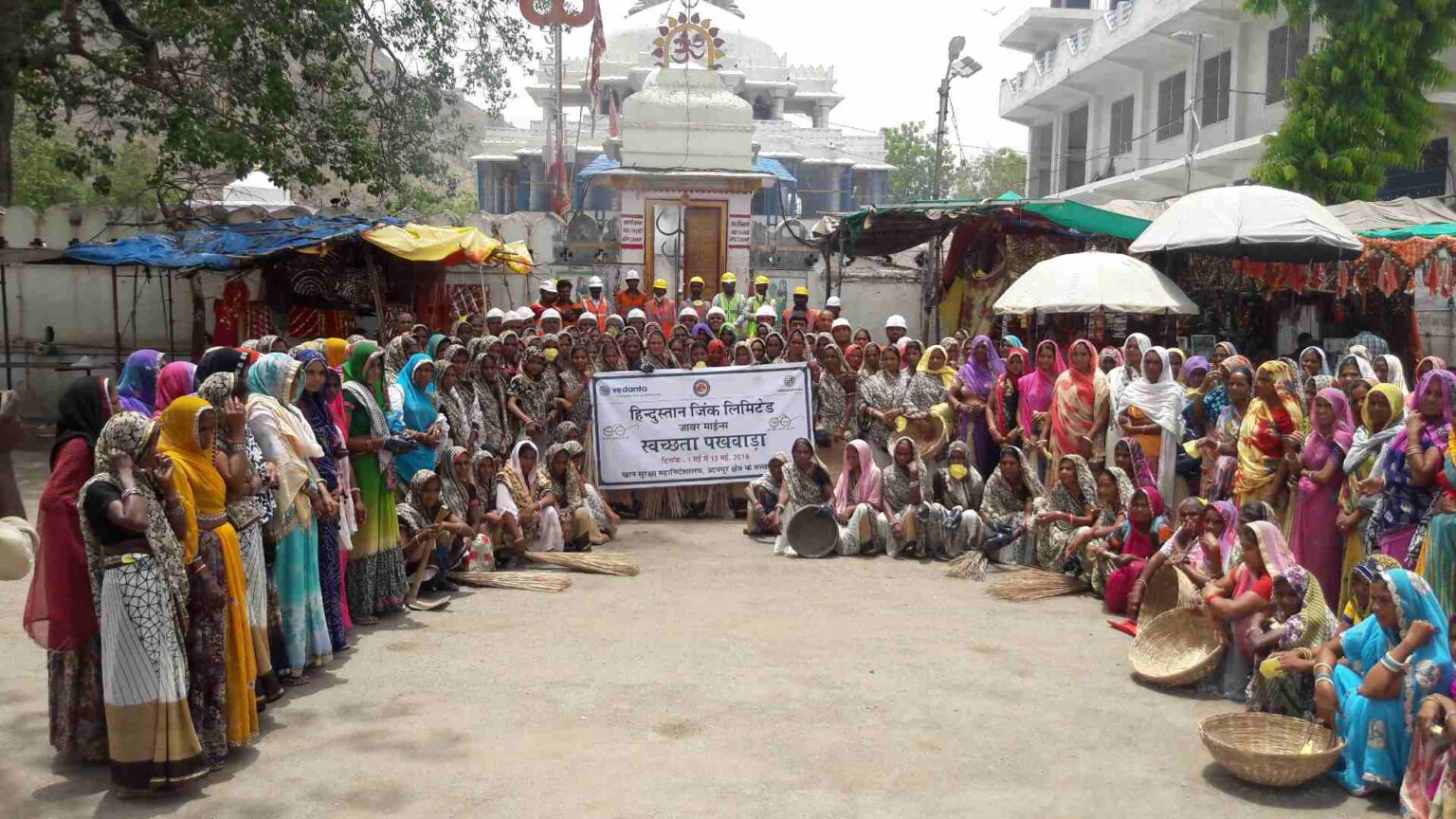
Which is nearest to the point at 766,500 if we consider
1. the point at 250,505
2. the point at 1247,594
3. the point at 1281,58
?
the point at 1247,594

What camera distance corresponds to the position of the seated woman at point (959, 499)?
846cm

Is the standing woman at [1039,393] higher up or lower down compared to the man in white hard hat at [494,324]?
lower down

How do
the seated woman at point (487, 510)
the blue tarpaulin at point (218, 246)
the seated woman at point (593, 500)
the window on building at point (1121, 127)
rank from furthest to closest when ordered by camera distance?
the window on building at point (1121, 127) < the blue tarpaulin at point (218, 246) < the seated woman at point (593, 500) < the seated woman at point (487, 510)

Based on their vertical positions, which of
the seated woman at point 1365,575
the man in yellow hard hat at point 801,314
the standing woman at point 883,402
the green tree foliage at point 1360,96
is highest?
the green tree foliage at point 1360,96

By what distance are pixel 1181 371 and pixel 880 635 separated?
3.73m

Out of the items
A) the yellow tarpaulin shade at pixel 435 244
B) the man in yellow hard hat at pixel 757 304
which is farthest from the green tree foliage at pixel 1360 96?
the yellow tarpaulin shade at pixel 435 244

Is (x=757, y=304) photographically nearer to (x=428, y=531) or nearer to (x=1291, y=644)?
Result: (x=428, y=531)

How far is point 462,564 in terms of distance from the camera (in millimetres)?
7695

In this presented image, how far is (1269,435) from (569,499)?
4719 mm

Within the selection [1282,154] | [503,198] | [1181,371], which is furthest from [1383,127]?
[503,198]

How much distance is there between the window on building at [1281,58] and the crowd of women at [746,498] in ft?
47.3

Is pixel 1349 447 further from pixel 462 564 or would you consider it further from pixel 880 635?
pixel 462 564

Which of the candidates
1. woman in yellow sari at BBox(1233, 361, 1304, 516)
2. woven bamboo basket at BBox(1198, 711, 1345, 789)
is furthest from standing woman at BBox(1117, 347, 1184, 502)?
woven bamboo basket at BBox(1198, 711, 1345, 789)

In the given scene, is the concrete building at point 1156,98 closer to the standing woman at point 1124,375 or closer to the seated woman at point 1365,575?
the standing woman at point 1124,375
